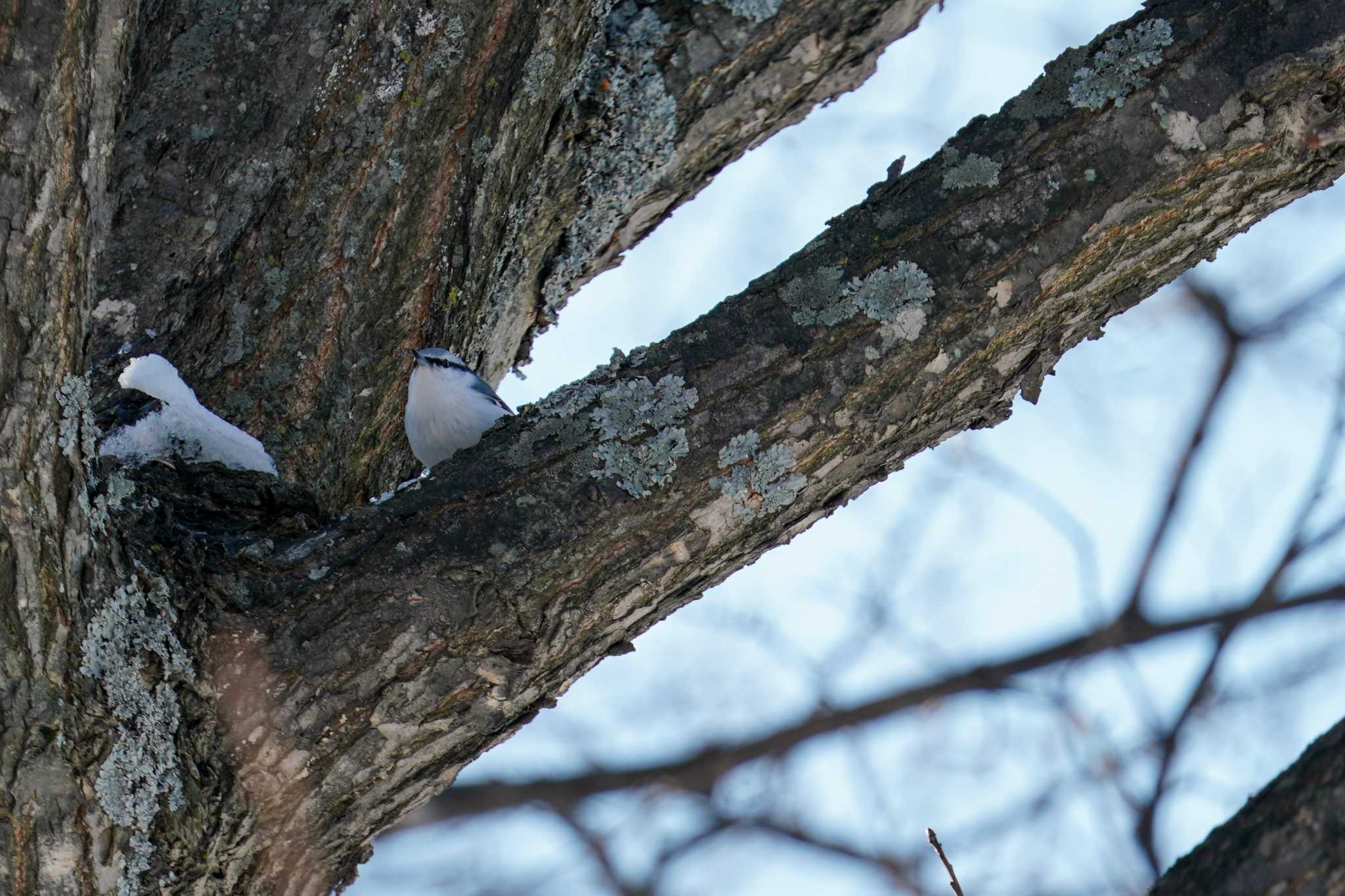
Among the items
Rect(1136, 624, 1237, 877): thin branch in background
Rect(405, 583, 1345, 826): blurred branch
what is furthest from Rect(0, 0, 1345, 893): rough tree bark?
Rect(405, 583, 1345, 826): blurred branch

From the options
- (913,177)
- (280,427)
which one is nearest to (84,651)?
(280,427)

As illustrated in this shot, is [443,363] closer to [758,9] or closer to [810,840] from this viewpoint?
[758,9]

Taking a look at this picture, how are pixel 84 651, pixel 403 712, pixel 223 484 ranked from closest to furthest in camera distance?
1. pixel 84 651
2. pixel 403 712
3. pixel 223 484

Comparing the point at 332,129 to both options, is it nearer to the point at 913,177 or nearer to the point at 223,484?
the point at 223,484

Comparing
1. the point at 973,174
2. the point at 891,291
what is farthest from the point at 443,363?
the point at 973,174

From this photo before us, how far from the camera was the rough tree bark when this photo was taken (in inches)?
64.1

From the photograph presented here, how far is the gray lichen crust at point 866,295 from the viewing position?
6.39 feet

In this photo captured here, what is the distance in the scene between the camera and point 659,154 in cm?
266

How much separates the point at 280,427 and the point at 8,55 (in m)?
1.01

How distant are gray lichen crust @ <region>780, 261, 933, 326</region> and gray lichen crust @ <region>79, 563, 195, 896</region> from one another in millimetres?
1128

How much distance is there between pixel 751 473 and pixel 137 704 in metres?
1.00

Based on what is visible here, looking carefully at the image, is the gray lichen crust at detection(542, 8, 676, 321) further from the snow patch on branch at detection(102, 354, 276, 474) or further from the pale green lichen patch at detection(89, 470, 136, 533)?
the pale green lichen patch at detection(89, 470, 136, 533)

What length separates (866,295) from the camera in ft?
6.42

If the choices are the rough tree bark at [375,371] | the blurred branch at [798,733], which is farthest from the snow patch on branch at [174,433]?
the blurred branch at [798,733]
